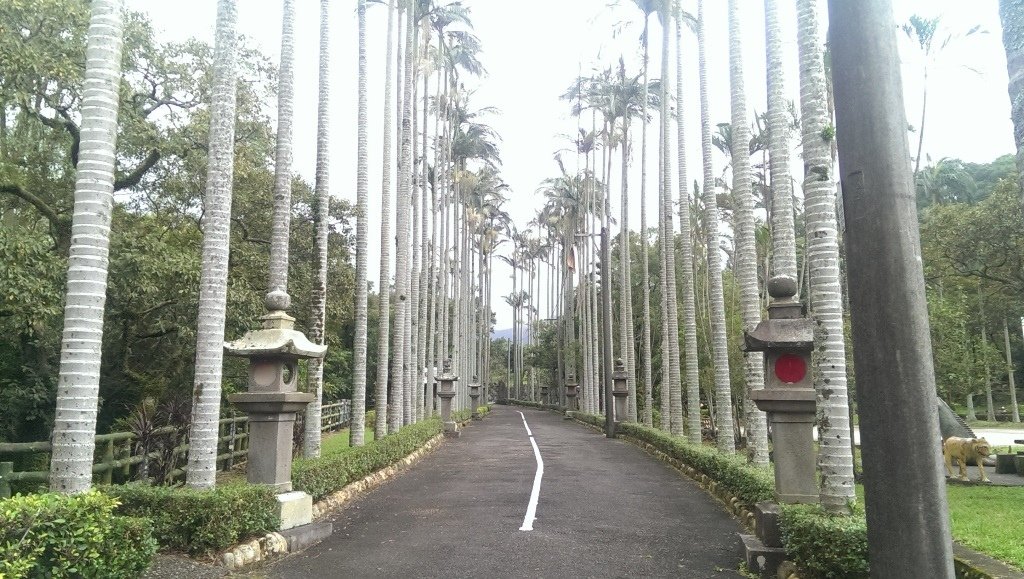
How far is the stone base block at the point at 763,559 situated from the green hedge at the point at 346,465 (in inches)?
231

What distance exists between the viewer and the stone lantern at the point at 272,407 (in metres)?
8.78

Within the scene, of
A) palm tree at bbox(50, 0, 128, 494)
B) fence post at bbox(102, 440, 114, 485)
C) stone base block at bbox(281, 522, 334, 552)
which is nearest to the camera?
palm tree at bbox(50, 0, 128, 494)

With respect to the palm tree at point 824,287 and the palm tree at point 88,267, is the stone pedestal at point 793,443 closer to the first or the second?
the palm tree at point 824,287

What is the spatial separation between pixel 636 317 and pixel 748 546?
36.8 m

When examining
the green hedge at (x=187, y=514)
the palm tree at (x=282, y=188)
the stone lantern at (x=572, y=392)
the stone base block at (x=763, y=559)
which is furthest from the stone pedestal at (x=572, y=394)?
the green hedge at (x=187, y=514)

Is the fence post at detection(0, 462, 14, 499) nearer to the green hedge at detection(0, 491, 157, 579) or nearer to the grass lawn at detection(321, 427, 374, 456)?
the green hedge at detection(0, 491, 157, 579)

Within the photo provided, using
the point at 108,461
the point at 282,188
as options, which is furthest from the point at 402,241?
the point at 108,461

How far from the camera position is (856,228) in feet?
8.52

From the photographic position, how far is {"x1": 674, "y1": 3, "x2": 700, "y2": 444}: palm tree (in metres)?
17.1

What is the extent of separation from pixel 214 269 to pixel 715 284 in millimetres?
9825

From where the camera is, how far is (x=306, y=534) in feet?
28.0

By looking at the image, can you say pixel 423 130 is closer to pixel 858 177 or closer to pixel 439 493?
pixel 439 493

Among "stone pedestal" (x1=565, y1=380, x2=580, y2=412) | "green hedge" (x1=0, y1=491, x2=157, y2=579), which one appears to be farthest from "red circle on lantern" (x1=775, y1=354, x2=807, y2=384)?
"stone pedestal" (x1=565, y1=380, x2=580, y2=412)

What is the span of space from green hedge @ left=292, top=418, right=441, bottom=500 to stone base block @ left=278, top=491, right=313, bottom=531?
0.42 metres
